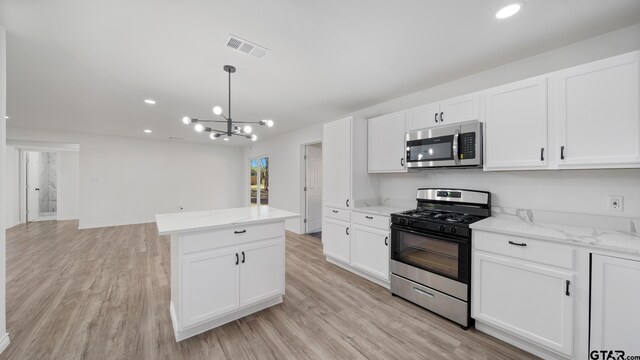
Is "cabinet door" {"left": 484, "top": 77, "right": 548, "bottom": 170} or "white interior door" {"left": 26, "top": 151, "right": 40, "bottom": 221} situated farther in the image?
"white interior door" {"left": 26, "top": 151, "right": 40, "bottom": 221}

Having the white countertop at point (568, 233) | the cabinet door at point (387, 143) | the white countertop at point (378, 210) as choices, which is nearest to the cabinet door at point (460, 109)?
the cabinet door at point (387, 143)

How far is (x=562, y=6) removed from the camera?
1637 mm

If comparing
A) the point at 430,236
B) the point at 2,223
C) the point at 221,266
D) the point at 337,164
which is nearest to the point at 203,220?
the point at 221,266

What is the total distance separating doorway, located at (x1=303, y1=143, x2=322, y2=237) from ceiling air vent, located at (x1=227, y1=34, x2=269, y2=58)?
327 centimetres

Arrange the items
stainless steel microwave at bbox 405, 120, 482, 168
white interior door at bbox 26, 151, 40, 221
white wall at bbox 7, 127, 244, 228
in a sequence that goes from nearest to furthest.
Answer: stainless steel microwave at bbox 405, 120, 482, 168
white wall at bbox 7, 127, 244, 228
white interior door at bbox 26, 151, 40, 221

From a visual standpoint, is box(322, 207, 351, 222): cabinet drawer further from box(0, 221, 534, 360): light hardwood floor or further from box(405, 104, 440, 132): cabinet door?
box(405, 104, 440, 132): cabinet door

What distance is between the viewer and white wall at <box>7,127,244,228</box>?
19.8 ft

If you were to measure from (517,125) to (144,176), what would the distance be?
8.31 meters

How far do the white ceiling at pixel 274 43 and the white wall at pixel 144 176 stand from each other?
2.96m

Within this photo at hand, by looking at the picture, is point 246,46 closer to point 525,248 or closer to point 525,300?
point 525,248

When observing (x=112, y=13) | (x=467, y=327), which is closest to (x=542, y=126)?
(x=467, y=327)

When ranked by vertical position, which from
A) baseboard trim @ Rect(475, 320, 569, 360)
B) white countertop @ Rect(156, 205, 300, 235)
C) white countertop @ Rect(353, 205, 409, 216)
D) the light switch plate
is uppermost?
the light switch plate

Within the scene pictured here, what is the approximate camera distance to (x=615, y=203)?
1852 millimetres

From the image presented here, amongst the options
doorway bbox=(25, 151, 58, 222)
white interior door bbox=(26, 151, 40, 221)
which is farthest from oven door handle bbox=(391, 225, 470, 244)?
white interior door bbox=(26, 151, 40, 221)
